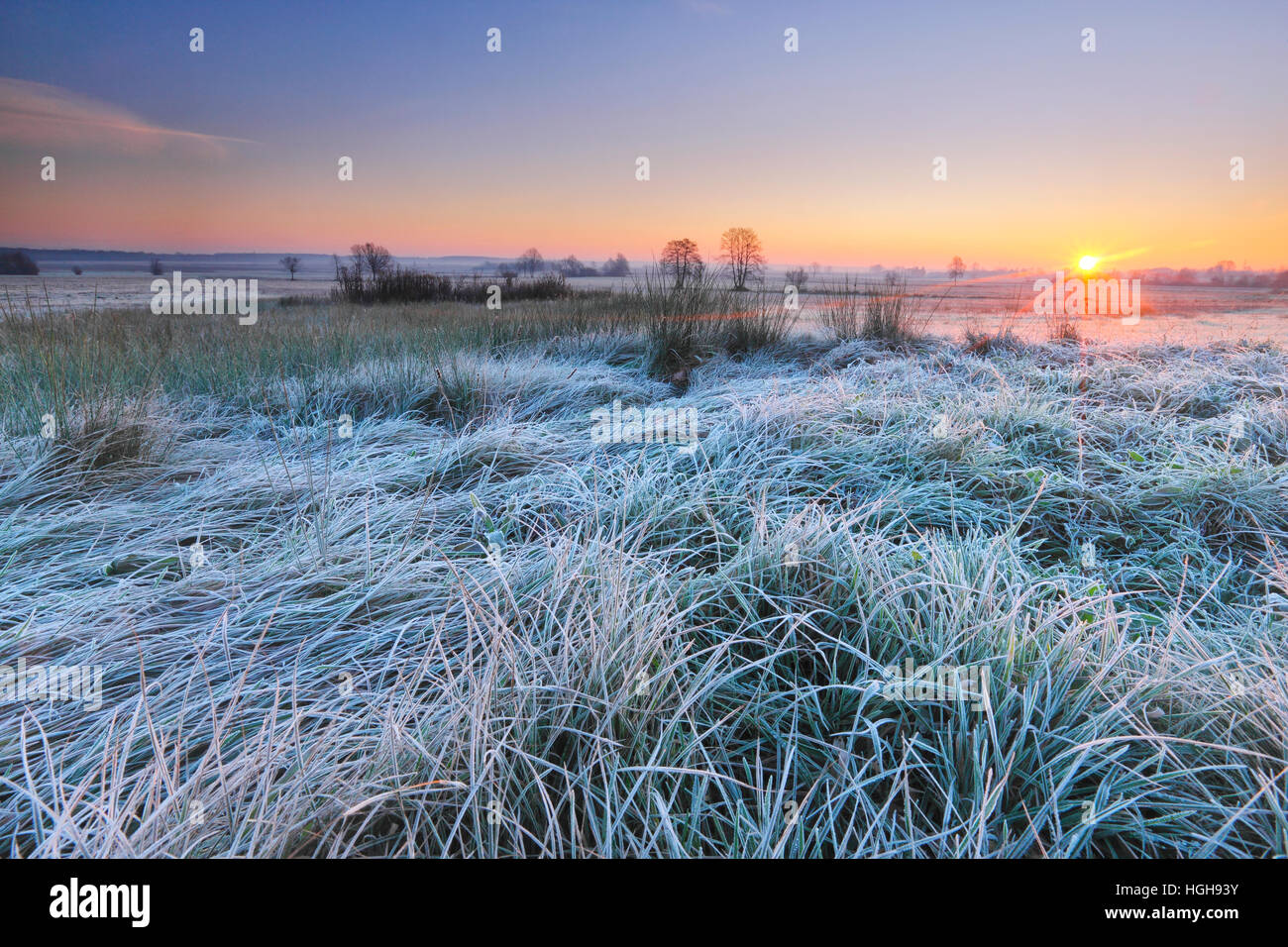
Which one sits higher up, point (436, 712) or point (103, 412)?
point (103, 412)

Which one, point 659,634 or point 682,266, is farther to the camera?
point 682,266

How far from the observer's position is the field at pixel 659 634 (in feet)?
3.09

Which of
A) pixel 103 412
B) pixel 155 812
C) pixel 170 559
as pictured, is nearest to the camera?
pixel 155 812

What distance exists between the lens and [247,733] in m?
1.18

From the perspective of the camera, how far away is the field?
942 millimetres

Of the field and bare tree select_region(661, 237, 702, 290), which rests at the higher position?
bare tree select_region(661, 237, 702, 290)

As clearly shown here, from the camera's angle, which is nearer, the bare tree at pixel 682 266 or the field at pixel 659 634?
the field at pixel 659 634

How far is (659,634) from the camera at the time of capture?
1265 millimetres

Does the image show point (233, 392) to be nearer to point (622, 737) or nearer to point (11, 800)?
point (11, 800)

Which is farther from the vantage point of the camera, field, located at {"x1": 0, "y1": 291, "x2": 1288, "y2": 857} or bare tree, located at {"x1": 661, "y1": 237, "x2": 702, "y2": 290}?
bare tree, located at {"x1": 661, "y1": 237, "x2": 702, "y2": 290}

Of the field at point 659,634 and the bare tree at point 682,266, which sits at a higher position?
the bare tree at point 682,266

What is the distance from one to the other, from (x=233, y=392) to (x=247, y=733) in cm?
404
